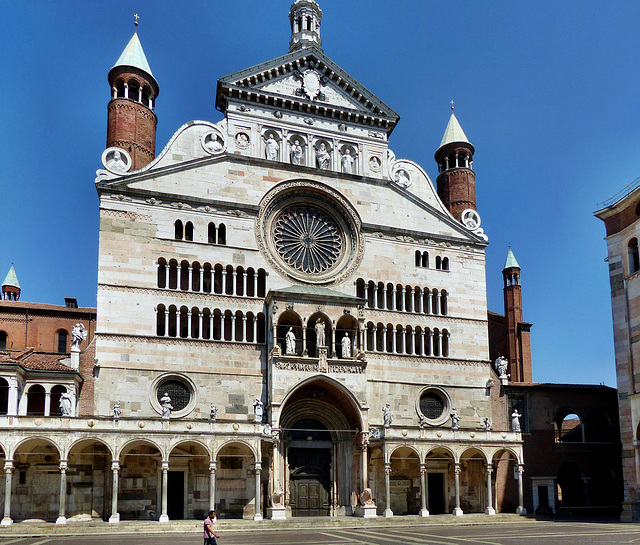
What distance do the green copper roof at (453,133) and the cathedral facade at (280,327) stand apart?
4.92 metres

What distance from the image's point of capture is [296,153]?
44.8 m

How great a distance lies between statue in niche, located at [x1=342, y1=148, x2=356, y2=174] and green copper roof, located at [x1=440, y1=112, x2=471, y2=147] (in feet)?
29.8

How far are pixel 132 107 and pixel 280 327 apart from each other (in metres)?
16.1

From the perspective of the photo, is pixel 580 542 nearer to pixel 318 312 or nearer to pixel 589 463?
pixel 318 312

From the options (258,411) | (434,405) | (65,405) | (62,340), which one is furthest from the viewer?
(62,340)

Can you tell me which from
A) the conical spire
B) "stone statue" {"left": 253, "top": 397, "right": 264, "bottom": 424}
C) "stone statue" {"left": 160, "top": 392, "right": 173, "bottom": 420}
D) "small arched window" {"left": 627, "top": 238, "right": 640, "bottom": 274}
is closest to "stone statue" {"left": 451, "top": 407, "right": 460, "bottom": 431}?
"stone statue" {"left": 253, "top": 397, "right": 264, "bottom": 424}

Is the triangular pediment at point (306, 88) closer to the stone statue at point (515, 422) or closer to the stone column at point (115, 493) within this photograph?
the stone statue at point (515, 422)

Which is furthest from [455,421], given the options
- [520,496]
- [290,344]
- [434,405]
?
[290,344]

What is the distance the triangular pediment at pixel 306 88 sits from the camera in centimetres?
4403

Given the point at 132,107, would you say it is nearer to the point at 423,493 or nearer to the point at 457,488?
the point at 423,493

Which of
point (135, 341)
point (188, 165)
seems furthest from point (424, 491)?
point (188, 165)

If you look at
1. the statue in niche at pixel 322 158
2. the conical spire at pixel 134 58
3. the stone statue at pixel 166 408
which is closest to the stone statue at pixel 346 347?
the stone statue at pixel 166 408

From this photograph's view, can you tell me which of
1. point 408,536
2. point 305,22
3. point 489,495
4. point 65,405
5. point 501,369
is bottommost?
point 408,536

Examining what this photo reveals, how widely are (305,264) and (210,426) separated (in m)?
11.9
